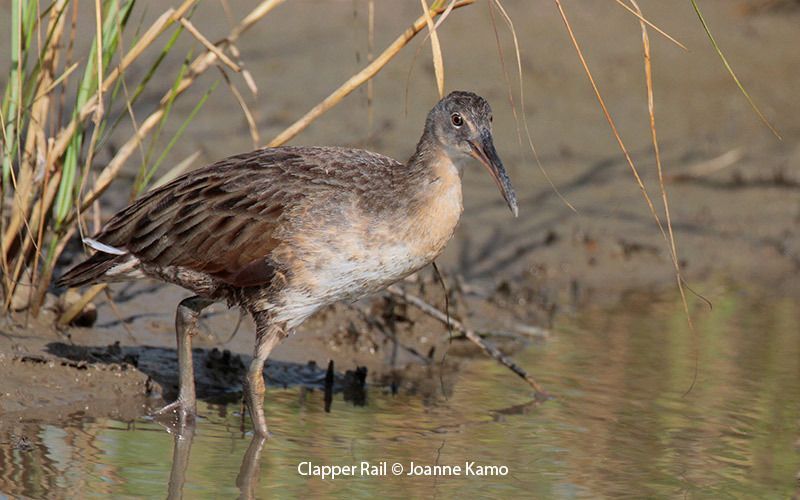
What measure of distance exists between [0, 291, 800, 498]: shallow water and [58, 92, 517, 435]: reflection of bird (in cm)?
44

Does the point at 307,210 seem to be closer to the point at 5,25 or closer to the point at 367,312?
the point at 367,312

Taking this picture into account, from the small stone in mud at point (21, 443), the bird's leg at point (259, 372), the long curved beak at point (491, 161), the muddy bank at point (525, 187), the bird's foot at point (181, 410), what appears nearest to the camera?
the small stone in mud at point (21, 443)

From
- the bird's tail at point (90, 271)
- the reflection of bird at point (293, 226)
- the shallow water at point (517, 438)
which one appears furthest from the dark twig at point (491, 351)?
the bird's tail at point (90, 271)

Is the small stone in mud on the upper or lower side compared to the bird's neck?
lower

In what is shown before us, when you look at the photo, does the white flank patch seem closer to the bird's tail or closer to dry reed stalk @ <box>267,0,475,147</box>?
the bird's tail

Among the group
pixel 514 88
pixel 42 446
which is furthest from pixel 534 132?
pixel 42 446

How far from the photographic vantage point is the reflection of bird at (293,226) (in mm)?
5777

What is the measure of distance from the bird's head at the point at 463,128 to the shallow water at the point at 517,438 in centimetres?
126

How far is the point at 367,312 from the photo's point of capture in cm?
790

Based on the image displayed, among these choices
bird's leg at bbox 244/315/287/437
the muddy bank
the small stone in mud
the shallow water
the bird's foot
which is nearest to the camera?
the shallow water

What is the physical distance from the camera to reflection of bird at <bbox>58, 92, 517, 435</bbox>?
19.0 feet

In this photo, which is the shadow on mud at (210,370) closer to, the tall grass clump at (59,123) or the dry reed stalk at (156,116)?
the tall grass clump at (59,123)

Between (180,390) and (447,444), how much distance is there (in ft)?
4.20

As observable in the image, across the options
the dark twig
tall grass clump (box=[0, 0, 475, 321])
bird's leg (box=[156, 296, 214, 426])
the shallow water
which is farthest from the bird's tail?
the dark twig
